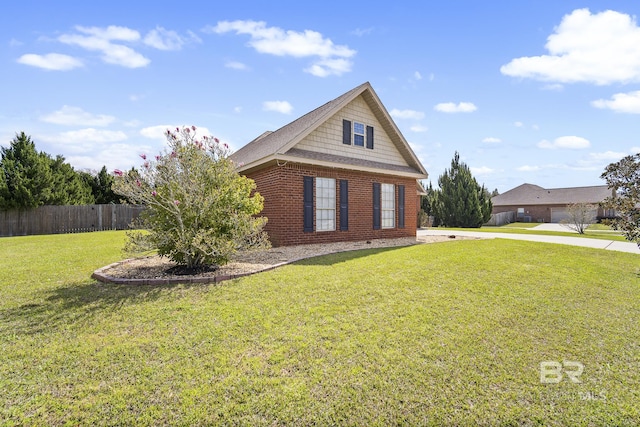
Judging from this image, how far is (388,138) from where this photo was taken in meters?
14.1

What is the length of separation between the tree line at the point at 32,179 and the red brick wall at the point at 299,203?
12681mm

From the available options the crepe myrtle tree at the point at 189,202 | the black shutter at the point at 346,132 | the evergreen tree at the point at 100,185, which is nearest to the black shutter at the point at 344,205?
the black shutter at the point at 346,132

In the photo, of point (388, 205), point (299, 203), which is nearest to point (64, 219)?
point (299, 203)

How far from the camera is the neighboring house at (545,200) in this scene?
39.6 metres

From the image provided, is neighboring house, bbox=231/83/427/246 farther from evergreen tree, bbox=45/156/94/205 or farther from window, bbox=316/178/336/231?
evergreen tree, bbox=45/156/94/205

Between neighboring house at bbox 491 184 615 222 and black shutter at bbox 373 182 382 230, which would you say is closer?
black shutter at bbox 373 182 382 230

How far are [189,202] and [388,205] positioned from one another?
9.65m

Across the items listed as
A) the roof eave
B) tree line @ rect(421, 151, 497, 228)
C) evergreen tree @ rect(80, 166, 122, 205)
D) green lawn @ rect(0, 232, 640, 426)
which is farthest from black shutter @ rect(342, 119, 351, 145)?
evergreen tree @ rect(80, 166, 122, 205)

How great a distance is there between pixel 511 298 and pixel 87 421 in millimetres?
5866

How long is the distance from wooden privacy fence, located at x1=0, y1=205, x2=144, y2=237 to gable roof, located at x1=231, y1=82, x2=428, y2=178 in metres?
11.8

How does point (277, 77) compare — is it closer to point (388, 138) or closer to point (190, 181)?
point (388, 138)

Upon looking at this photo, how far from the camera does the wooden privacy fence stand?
734 inches

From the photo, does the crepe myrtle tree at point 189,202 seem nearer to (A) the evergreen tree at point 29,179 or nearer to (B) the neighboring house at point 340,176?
(B) the neighboring house at point 340,176

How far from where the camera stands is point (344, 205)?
39.5 feet
